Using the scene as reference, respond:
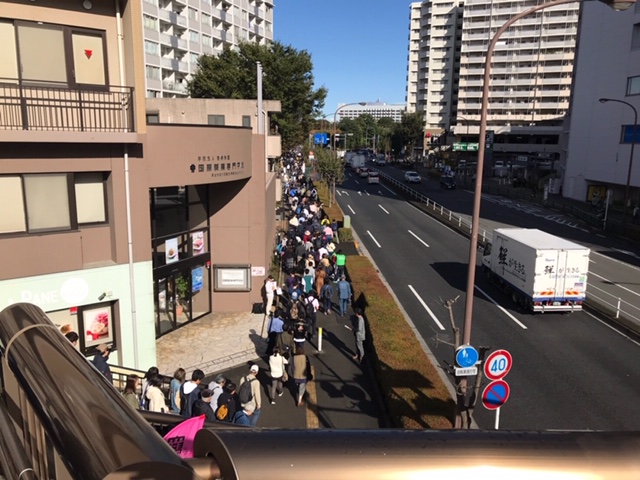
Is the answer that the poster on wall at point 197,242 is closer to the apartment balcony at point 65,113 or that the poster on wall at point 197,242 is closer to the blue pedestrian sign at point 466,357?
the apartment balcony at point 65,113

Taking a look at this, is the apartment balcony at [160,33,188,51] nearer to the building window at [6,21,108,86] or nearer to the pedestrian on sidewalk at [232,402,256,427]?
the building window at [6,21,108,86]

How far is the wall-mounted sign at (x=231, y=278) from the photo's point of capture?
58.4 ft

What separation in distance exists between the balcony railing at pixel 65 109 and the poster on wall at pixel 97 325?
14.2 feet

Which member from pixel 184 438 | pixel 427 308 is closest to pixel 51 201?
pixel 184 438

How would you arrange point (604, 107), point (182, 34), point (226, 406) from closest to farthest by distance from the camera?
point (226, 406), point (604, 107), point (182, 34)

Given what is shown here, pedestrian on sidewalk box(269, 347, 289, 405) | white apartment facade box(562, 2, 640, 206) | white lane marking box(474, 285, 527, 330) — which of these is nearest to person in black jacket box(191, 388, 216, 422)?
pedestrian on sidewalk box(269, 347, 289, 405)

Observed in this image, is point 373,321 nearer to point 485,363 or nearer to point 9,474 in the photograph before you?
point 485,363

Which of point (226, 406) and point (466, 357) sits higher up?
point (466, 357)

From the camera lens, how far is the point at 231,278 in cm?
1791

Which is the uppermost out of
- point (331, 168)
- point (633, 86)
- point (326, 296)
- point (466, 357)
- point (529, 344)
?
point (633, 86)

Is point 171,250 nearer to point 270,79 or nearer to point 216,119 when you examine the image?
point 216,119

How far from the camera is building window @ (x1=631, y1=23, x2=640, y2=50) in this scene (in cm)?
4219

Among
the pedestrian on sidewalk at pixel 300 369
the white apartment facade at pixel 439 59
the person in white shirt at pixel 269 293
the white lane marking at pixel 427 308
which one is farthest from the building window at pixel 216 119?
the white apartment facade at pixel 439 59

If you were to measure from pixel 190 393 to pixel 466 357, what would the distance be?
16.8ft
